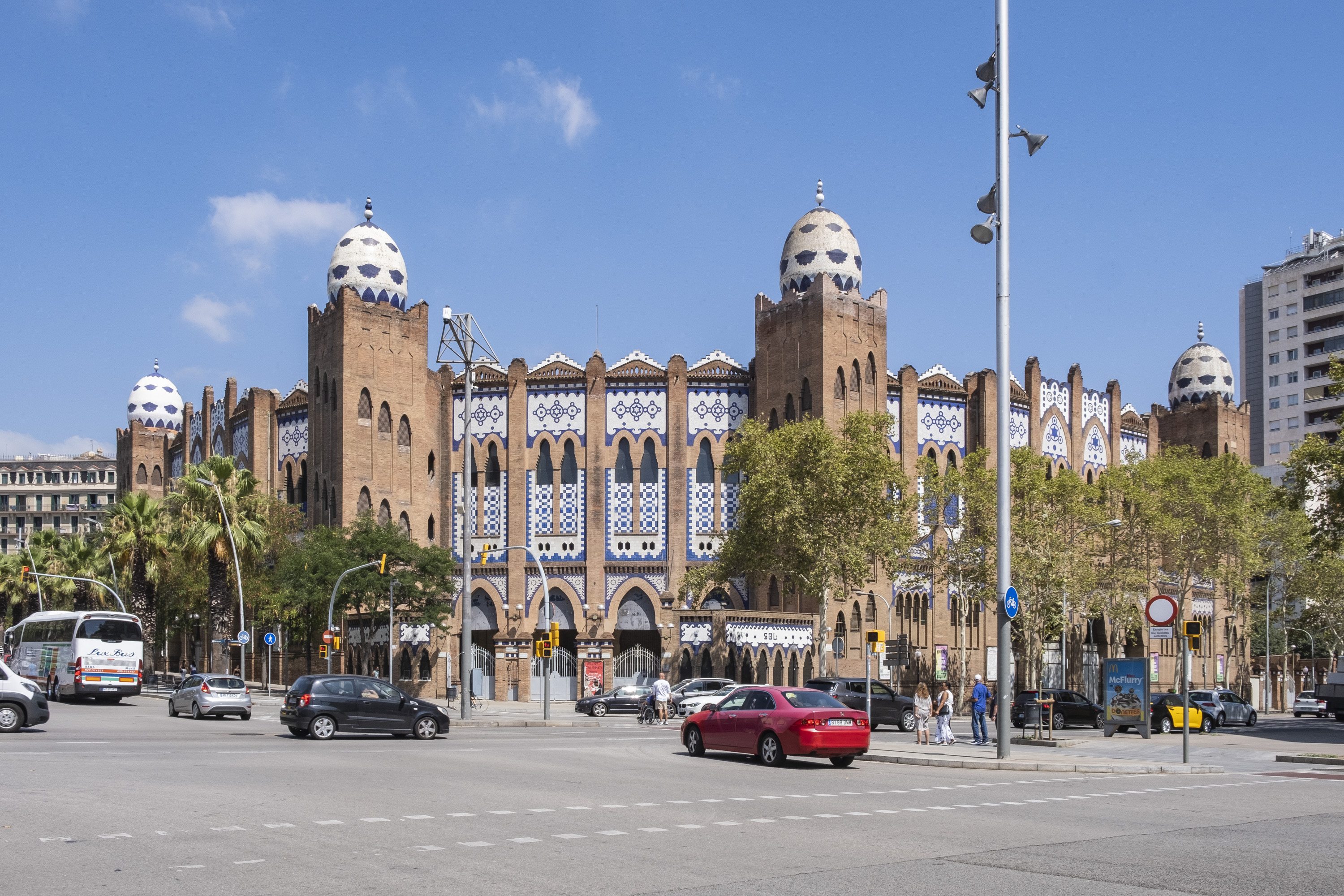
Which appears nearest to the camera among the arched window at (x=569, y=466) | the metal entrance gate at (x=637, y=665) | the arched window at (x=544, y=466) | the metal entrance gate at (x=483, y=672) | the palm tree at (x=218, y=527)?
the palm tree at (x=218, y=527)

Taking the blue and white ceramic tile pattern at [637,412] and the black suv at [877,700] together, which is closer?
the black suv at [877,700]

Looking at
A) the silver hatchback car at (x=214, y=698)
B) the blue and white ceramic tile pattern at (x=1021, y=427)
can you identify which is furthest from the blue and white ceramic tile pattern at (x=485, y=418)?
the silver hatchback car at (x=214, y=698)

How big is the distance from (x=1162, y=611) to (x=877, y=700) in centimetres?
1398

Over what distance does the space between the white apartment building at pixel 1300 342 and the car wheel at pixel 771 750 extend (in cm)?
9500

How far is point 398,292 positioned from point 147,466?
25.8 metres

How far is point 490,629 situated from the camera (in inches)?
2292

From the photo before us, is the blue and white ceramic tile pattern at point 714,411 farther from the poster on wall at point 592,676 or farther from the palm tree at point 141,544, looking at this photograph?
the palm tree at point 141,544

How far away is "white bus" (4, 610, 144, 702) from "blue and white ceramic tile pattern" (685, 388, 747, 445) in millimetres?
24568

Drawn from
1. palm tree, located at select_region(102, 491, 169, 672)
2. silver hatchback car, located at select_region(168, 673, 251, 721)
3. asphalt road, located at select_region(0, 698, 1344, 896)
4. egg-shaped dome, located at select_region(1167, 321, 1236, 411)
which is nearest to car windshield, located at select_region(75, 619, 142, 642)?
silver hatchback car, located at select_region(168, 673, 251, 721)

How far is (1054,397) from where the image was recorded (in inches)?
2495

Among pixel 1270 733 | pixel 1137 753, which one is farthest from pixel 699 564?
pixel 1137 753

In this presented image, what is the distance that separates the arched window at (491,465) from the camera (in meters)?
59.9

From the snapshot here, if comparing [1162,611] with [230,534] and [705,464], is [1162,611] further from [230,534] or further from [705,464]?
[705,464]

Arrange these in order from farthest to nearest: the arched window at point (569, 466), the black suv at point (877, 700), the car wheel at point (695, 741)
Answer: the arched window at point (569, 466) < the black suv at point (877, 700) < the car wheel at point (695, 741)
